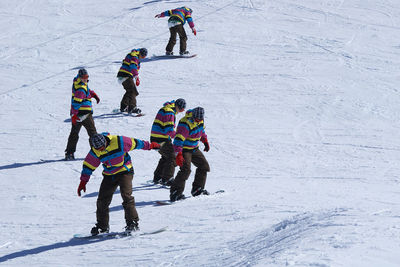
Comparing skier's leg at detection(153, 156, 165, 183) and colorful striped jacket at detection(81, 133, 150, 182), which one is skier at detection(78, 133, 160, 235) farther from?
skier's leg at detection(153, 156, 165, 183)

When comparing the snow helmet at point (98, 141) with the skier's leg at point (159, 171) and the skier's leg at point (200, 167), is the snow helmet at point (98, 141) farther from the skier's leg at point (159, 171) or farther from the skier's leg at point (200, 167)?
the skier's leg at point (159, 171)

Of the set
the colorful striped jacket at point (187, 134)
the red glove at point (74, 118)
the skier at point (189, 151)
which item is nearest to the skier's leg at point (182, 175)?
the skier at point (189, 151)

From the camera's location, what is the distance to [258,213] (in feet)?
25.9

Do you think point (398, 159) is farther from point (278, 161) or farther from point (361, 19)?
point (361, 19)

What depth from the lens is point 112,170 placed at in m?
7.17

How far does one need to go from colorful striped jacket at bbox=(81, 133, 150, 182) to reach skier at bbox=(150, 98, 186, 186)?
1958mm

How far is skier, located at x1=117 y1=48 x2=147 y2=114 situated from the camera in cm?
1311

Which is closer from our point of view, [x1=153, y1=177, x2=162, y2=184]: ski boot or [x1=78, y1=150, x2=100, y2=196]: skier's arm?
[x1=78, y1=150, x2=100, y2=196]: skier's arm

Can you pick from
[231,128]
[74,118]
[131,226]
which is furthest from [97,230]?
[231,128]

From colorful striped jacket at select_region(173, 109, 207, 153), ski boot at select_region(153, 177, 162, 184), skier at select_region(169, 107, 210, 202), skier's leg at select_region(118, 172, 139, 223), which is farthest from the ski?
skier's leg at select_region(118, 172, 139, 223)

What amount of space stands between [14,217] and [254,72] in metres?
9.10

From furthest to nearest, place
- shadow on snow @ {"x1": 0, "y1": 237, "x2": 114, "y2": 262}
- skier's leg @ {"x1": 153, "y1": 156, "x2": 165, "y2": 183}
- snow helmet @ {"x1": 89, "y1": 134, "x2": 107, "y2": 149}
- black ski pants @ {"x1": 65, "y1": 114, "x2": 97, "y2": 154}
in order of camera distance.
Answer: black ski pants @ {"x1": 65, "y1": 114, "x2": 97, "y2": 154} < skier's leg @ {"x1": 153, "y1": 156, "x2": 165, "y2": 183} < shadow on snow @ {"x1": 0, "y1": 237, "x2": 114, "y2": 262} < snow helmet @ {"x1": 89, "y1": 134, "x2": 107, "y2": 149}

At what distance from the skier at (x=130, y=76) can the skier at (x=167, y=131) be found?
13.0 feet

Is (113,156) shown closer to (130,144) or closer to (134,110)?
(130,144)
